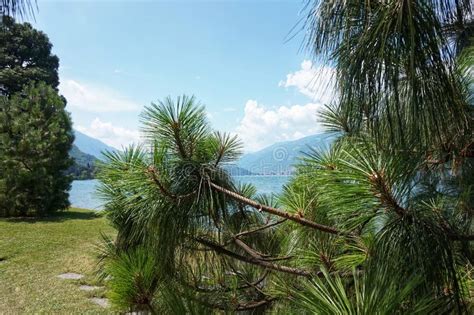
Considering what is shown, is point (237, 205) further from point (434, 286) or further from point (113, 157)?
point (434, 286)

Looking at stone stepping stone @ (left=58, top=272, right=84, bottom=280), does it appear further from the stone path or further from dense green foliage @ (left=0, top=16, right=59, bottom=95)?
dense green foliage @ (left=0, top=16, right=59, bottom=95)

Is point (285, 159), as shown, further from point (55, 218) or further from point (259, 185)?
point (55, 218)

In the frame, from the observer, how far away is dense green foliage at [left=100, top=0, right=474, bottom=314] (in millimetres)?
571

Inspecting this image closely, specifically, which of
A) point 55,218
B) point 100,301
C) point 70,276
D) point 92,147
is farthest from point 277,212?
point 92,147


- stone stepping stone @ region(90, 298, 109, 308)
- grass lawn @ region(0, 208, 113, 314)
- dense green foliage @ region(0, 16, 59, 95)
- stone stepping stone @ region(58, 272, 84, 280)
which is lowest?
stone stepping stone @ region(90, 298, 109, 308)

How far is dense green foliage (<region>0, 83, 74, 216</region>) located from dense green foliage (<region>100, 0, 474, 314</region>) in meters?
8.24

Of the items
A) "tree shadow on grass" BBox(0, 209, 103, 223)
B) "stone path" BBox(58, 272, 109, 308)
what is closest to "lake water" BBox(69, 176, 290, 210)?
"stone path" BBox(58, 272, 109, 308)

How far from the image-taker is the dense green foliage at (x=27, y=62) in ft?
45.0

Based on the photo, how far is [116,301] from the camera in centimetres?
94

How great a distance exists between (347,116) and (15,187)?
30.5ft

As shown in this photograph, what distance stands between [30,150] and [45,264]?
4.16 metres

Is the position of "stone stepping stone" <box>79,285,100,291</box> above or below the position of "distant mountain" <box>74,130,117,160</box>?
below

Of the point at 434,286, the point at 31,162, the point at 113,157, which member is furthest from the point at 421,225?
the point at 31,162

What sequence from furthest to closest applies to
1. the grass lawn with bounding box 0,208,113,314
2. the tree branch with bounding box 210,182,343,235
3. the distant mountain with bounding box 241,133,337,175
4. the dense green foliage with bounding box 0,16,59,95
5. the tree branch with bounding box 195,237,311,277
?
the dense green foliage with bounding box 0,16,59,95 → the grass lawn with bounding box 0,208,113,314 → the distant mountain with bounding box 241,133,337,175 → the tree branch with bounding box 195,237,311,277 → the tree branch with bounding box 210,182,343,235
